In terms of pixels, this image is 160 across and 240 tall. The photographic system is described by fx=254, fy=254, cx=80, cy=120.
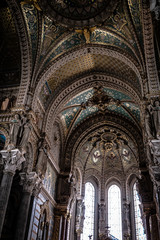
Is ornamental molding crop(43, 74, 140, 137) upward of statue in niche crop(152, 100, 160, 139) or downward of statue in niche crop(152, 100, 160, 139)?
upward

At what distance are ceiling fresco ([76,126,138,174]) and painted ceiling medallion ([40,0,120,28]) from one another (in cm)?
943

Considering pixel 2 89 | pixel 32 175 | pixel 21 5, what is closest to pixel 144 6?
pixel 21 5

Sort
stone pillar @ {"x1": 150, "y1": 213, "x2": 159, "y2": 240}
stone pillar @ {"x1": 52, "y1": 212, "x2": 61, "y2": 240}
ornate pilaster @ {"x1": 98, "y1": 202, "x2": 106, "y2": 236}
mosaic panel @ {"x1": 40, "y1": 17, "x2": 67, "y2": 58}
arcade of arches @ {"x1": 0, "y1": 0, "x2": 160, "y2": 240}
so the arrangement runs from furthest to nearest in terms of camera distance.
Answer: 1. ornate pilaster @ {"x1": 98, "y1": 202, "x2": 106, "y2": 236}
2. stone pillar @ {"x1": 52, "y1": 212, "x2": 61, "y2": 240}
3. stone pillar @ {"x1": 150, "y1": 213, "x2": 159, "y2": 240}
4. mosaic panel @ {"x1": 40, "y1": 17, "x2": 67, "y2": 58}
5. arcade of arches @ {"x1": 0, "y1": 0, "x2": 160, "y2": 240}

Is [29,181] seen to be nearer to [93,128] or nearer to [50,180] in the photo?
[50,180]

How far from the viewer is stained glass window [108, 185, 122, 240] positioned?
20823 millimetres

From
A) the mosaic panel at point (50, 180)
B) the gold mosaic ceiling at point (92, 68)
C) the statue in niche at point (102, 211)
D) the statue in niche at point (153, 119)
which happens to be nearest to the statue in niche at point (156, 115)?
the statue in niche at point (153, 119)

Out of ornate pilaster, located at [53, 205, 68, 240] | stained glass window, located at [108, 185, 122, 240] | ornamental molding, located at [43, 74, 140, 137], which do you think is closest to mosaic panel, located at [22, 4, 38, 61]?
ornamental molding, located at [43, 74, 140, 137]

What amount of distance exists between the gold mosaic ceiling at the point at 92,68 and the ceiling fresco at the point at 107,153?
237 inches

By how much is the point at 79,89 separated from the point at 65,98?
3.75 ft

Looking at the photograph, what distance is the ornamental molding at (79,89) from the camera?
15158 millimetres

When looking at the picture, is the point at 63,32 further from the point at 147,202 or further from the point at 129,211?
the point at 129,211

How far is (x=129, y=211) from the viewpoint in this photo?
68.2ft

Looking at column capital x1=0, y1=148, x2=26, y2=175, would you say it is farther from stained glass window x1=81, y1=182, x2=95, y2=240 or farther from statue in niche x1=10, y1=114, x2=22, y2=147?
stained glass window x1=81, y1=182, x2=95, y2=240

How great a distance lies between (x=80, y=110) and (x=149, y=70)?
808 cm
